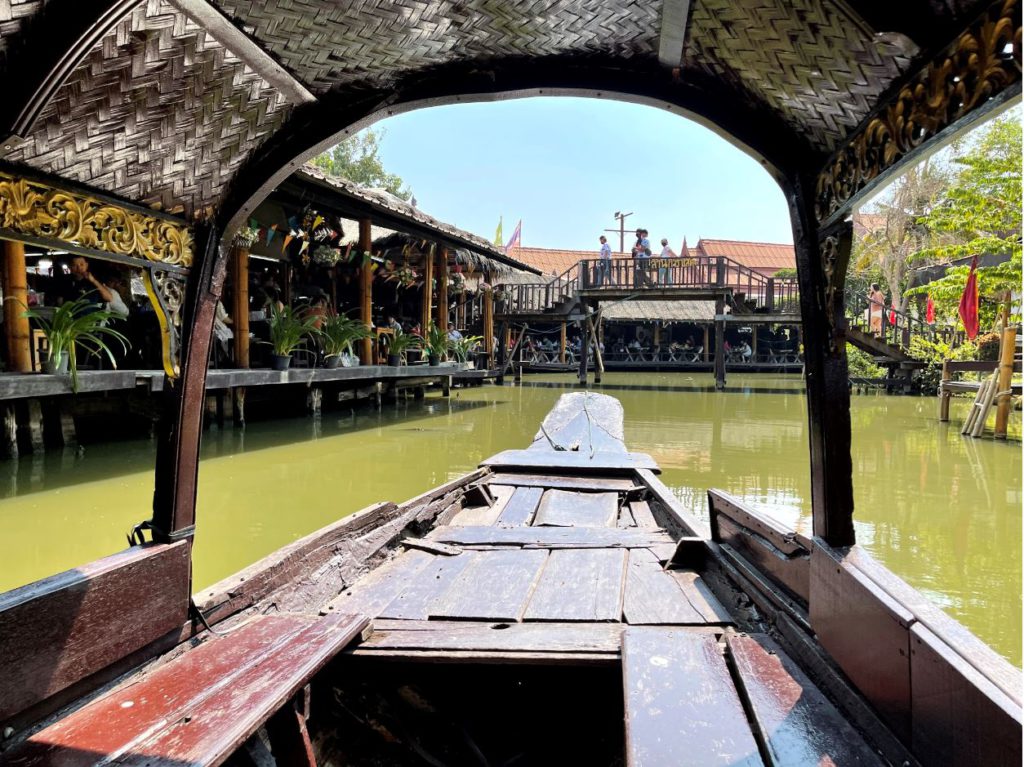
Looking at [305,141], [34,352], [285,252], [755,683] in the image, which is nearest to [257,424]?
[285,252]

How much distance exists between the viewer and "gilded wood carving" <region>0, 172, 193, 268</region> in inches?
64.6

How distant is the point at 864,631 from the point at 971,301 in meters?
10.0

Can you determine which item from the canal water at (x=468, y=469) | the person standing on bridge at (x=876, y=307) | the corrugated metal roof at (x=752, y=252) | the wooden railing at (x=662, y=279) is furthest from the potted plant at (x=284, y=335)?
the corrugated metal roof at (x=752, y=252)

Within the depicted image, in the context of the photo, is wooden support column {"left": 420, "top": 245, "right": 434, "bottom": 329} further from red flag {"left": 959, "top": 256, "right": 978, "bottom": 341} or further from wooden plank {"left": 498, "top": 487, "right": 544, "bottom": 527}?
red flag {"left": 959, "top": 256, "right": 978, "bottom": 341}

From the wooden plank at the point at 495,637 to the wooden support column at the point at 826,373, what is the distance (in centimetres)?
74

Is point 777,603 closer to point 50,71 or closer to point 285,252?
point 50,71

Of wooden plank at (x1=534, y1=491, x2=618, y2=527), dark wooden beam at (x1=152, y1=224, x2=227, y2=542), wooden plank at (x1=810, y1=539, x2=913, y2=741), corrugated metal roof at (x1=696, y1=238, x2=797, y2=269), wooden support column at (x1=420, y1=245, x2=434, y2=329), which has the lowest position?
wooden plank at (x1=534, y1=491, x2=618, y2=527)

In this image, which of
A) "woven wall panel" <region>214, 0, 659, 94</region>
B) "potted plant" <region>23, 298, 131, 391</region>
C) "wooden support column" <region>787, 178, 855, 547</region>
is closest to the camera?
"woven wall panel" <region>214, 0, 659, 94</region>

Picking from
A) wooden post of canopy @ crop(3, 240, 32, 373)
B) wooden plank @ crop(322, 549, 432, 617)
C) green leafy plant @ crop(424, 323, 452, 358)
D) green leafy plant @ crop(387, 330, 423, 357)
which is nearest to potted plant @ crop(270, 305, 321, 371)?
green leafy plant @ crop(387, 330, 423, 357)

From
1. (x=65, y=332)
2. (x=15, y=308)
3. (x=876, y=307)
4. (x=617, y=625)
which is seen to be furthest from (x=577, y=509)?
(x=876, y=307)

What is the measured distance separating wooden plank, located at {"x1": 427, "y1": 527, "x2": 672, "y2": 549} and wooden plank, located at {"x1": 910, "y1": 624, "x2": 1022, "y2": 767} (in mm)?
1868

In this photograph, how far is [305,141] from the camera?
2.04 meters

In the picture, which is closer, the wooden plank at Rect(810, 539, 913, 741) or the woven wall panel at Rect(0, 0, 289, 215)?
the wooden plank at Rect(810, 539, 913, 741)

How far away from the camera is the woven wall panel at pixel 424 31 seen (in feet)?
5.26
